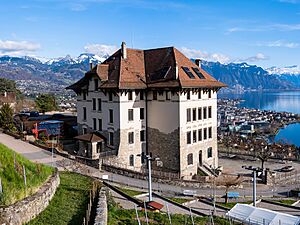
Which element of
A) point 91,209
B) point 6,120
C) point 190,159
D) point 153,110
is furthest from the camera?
point 6,120

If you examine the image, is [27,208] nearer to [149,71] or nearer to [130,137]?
[130,137]

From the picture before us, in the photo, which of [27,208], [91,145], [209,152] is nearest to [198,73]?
[209,152]

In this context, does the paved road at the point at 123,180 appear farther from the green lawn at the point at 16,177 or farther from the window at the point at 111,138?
the green lawn at the point at 16,177

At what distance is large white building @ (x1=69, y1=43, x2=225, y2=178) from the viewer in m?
35.8

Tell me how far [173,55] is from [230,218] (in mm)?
21121

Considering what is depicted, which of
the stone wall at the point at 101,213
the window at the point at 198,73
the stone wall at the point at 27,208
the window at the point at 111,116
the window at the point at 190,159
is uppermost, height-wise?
the window at the point at 198,73

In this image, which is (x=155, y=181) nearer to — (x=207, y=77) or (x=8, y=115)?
(x=207, y=77)

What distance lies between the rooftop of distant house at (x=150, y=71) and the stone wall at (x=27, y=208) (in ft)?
63.3

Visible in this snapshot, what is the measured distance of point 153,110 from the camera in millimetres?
37375

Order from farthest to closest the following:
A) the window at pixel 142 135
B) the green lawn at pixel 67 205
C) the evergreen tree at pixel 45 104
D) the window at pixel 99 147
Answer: the evergreen tree at pixel 45 104 → the window at pixel 142 135 → the window at pixel 99 147 → the green lawn at pixel 67 205

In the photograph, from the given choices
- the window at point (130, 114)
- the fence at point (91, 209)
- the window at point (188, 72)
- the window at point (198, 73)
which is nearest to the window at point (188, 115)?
the window at point (188, 72)

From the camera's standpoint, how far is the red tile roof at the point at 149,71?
117 feet

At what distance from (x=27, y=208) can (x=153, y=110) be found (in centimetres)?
2416

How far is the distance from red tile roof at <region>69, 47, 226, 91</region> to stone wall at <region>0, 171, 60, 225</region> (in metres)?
19.3
